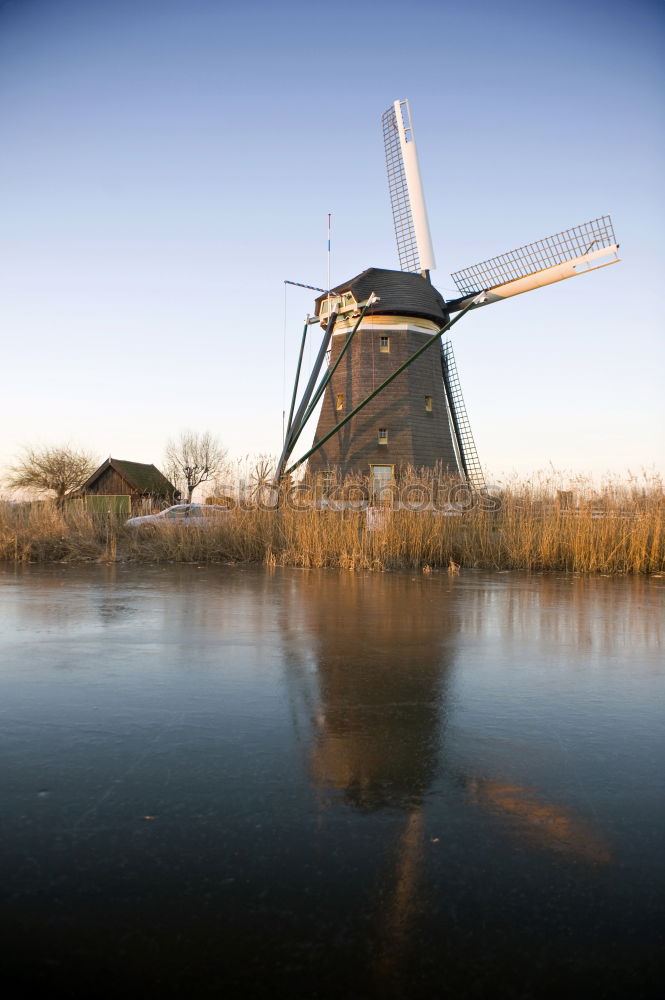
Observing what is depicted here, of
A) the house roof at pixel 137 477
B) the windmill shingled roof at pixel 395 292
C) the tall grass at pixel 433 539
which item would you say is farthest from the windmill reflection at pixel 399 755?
the house roof at pixel 137 477

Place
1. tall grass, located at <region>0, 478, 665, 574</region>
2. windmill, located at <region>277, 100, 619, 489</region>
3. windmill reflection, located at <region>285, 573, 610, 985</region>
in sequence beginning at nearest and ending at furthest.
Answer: windmill reflection, located at <region>285, 573, 610, 985</region>, tall grass, located at <region>0, 478, 665, 574</region>, windmill, located at <region>277, 100, 619, 489</region>

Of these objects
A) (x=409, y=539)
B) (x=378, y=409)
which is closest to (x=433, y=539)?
(x=409, y=539)

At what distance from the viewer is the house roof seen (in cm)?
3412

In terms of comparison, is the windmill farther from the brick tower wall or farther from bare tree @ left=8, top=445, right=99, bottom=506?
bare tree @ left=8, top=445, right=99, bottom=506

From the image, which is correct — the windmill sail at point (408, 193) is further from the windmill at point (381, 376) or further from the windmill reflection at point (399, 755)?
the windmill reflection at point (399, 755)

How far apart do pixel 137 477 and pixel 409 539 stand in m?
25.1

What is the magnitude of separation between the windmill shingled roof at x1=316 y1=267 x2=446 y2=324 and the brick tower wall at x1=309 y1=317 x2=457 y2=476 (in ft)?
1.63

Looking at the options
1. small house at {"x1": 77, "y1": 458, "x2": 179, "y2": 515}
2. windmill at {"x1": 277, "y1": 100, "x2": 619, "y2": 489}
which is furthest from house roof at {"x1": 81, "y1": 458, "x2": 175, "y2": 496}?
windmill at {"x1": 277, "y1": 100, "x2": 619, "y2": 489}

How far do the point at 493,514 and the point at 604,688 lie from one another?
8802mm

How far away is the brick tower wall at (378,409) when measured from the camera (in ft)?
73.8

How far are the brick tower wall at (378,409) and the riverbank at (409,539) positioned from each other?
30.4 feet

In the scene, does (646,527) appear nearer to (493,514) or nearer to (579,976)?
(493,514)

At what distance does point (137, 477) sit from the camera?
35000mm

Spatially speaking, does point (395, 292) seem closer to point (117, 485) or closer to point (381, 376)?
point (381, 376)
